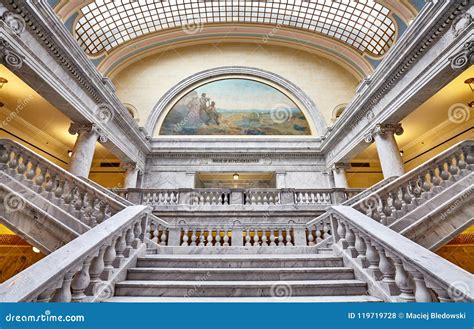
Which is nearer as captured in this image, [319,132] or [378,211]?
[378,211]

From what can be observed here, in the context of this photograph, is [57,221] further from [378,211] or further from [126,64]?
[126,64]

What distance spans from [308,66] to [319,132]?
5621 mm

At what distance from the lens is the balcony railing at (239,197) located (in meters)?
9.22

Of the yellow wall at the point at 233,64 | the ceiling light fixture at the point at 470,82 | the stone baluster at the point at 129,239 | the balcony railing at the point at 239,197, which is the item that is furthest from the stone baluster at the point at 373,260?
the yellow wall at the point at 233,64

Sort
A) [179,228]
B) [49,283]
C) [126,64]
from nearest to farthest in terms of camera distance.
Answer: [49,283], [179,228], [126,64]

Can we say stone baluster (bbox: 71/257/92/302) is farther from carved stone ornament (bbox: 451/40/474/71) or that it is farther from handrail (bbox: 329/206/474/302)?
carved stone ornament (bbox: 451/40/474/71)

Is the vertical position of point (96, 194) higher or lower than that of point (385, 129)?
lower

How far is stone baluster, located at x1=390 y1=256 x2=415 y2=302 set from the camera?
2.62 metres

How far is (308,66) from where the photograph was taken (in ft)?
60.0

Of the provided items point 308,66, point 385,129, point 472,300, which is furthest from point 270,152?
point 472,300

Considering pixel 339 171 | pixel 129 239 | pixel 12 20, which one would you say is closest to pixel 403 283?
pixel 129 239

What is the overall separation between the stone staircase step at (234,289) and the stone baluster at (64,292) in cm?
83

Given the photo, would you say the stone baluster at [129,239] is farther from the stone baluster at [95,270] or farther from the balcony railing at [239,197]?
the balcony railing at [239,197]

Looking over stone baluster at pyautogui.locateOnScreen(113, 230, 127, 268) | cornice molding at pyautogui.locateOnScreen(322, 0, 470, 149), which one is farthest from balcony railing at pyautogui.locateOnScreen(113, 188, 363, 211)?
stone baluster at pyautogui.locateOnScreen(113, 230, 127, 268)
